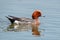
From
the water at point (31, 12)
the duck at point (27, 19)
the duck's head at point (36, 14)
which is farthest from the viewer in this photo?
the duck's head at point (36, 14)

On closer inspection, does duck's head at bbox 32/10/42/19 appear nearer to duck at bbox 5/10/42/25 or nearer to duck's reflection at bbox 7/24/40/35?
duck at bbox 5/10/42/25

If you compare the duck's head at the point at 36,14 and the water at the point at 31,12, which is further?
the duck's head at the point at 36,14

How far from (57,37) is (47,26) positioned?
229 cm

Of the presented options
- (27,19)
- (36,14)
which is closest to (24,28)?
(27,19)

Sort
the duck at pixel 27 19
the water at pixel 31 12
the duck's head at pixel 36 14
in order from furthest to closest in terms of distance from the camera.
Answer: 1. the duck's head at pixel 36 14
2. the duck at pixel 27 19
3. the water at pixel 31 12

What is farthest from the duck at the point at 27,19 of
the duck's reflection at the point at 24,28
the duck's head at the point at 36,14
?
the duck's reflection at the point at 24,28

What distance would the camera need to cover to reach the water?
15297 mm

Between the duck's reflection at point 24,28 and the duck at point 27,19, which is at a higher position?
the duck at point 27,19

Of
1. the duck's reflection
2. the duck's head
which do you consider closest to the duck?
the duck's head

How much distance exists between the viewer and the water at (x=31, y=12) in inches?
602

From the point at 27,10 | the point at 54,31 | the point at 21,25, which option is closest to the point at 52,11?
the point at 27,10

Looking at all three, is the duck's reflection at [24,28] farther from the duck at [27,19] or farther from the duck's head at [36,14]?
the duck's head at [36,14]

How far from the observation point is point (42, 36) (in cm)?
1541

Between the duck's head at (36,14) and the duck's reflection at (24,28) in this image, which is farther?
the duck's head at (36,14)
